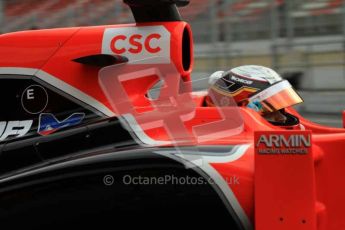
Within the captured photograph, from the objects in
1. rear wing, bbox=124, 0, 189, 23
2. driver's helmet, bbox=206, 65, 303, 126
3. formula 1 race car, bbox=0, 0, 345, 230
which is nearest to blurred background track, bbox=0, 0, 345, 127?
driver's helmet, bbox=206, 65, 303, 126

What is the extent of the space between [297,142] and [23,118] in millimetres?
1384

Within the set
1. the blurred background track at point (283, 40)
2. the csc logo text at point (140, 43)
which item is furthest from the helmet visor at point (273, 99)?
the blurred background track at point (283, 40)

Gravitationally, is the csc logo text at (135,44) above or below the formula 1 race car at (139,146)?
above

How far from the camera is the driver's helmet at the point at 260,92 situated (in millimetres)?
2871

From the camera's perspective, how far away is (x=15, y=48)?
9.67 ft

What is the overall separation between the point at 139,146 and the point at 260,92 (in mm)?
766

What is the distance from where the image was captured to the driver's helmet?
9.42ft

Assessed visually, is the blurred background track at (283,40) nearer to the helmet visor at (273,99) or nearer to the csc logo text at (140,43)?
the helmet visor at (273,99)

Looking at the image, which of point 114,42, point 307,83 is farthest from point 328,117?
point 114,42

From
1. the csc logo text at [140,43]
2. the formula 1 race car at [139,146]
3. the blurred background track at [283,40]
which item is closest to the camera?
the formula 1 race car at [139,146]

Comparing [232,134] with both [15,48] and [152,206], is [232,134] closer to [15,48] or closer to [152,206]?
[152,206]

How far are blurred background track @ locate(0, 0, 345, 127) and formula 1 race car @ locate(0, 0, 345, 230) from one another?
5184mm

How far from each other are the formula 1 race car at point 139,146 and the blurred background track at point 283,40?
5.18m

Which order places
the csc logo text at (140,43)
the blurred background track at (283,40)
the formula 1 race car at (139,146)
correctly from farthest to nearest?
the blurred background track at (283,40) < the csc logo text at (140,43) < the formula 1 race car at (139,146)
